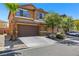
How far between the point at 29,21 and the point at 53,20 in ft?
9.92

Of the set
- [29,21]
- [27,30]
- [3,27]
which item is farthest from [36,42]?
[3,27]

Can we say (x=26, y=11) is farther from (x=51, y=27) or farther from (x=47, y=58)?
(x=47, y=58)

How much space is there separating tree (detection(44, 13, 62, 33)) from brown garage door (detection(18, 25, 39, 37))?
68.3 inches

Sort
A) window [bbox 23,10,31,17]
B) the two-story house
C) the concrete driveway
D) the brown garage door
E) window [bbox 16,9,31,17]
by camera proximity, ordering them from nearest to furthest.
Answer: the concrete driveway < the brown garage door < the two-story house < window [bbox 16,9,31,17] < window [bbox 23,10,31,17]

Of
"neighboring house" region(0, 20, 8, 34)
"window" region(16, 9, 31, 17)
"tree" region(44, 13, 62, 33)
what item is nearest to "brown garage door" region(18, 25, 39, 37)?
"window" region(16, 9, 31, 17)

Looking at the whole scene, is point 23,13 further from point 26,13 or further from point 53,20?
point 53,20

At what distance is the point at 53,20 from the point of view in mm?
15828

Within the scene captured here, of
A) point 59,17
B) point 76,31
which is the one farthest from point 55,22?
point 76,31

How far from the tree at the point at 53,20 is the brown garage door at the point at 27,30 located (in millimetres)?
1735

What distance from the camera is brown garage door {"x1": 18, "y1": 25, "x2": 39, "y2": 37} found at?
1584 centimetres

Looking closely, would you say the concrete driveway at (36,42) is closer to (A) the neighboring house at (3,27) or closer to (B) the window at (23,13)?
(B) the window at (23,13)

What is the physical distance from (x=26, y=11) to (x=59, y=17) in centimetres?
431

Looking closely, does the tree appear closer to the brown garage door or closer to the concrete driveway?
the brown garage door

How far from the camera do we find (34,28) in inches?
680
